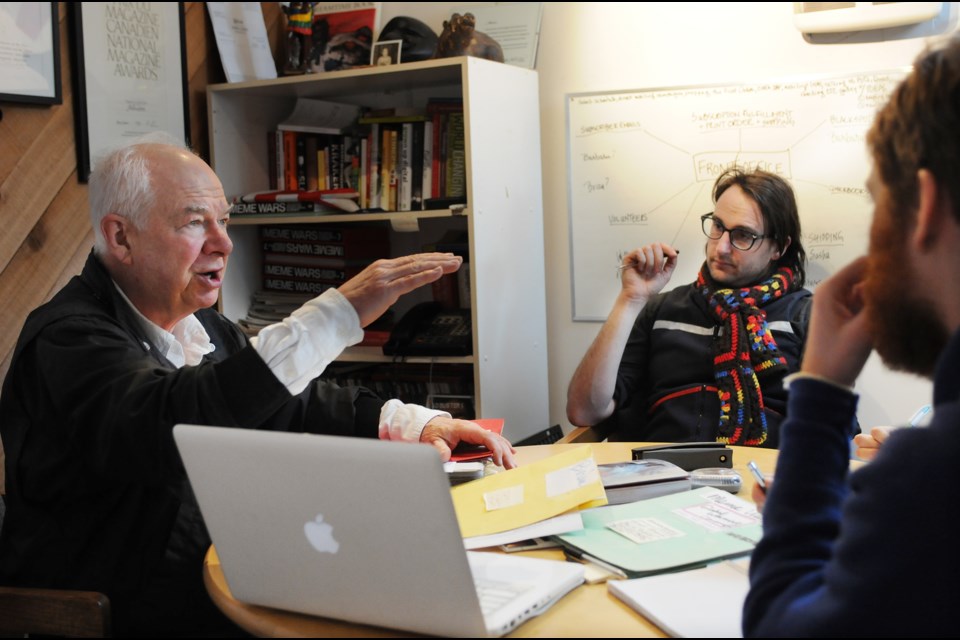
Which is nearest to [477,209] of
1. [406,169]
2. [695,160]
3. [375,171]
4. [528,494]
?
[406,169]

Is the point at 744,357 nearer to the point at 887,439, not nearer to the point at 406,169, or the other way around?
the point at 406,169

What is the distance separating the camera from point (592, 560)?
1219 mm

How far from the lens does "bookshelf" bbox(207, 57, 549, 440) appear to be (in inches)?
114

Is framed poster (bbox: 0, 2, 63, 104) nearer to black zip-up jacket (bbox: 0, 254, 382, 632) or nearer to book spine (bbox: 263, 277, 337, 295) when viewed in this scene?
book spine (bbox: 263, 277, 337, 295)

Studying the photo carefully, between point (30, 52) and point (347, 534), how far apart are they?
2.10m

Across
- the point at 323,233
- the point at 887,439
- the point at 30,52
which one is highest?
the point at 30,52

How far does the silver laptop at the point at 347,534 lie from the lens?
94 cm

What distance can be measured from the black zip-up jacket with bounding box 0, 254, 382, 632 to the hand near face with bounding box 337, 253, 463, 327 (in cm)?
25

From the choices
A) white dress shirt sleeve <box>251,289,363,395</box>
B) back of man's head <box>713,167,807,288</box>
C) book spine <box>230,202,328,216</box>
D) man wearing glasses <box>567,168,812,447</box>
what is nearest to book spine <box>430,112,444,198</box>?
book spine <box>230,202,328,216</box>

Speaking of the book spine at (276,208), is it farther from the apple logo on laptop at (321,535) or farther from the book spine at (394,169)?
the apple logo on laptop at (321,535)

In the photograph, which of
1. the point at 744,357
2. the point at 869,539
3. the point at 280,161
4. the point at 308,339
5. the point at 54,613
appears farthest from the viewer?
the point at 280,161

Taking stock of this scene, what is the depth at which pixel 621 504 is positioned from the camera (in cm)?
145

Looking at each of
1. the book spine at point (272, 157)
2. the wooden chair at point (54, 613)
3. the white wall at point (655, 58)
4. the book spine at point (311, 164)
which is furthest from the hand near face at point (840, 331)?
the book spine at point (272, 157)

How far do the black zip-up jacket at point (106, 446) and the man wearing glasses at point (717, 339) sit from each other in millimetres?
1268
